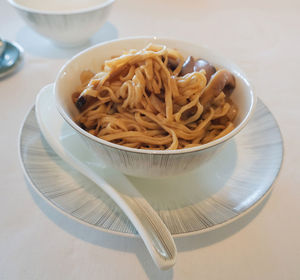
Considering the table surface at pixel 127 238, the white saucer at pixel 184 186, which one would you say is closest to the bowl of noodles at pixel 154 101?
the white saucer at pixel 184 186

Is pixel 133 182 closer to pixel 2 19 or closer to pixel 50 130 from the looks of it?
pixel 50 130

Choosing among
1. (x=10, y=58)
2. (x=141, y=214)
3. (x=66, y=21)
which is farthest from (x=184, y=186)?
(x=10, y=58)

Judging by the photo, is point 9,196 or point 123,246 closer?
point 123,246

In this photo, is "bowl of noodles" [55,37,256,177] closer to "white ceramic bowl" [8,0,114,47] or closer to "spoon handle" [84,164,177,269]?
"spoon handle" [84,164,177,269]

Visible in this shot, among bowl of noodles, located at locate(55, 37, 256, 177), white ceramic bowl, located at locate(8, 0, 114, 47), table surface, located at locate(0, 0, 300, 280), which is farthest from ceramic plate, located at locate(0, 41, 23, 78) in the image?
bowl of noodles, located at locate(55, 37, 256, 177)

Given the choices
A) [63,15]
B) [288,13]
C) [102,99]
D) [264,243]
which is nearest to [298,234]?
[264,243]

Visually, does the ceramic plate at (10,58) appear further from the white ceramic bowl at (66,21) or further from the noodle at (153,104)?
the noodle at (153,104)

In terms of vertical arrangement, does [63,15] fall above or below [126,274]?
above
